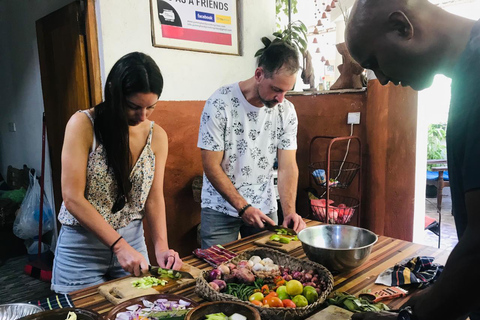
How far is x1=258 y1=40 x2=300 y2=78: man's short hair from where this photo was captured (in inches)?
80.4

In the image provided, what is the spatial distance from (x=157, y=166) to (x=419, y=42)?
128 centimetres

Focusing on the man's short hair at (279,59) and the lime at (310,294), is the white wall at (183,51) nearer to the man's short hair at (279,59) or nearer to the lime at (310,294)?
the man's short hair at (279,59)

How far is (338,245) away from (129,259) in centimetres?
91

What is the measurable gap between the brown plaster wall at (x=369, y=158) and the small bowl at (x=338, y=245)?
1818 millimetres

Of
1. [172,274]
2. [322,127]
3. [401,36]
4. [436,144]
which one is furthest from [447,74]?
[436,144]

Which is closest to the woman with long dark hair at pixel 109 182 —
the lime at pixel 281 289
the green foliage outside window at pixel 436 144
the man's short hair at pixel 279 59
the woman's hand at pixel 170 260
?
the woman's hand at pixel 170 260

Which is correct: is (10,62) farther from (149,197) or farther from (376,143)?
(376,143)

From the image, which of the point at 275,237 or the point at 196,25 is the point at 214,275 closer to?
the point at 275,237

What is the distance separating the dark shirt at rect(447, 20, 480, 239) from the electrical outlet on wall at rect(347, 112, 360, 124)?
2.73 m

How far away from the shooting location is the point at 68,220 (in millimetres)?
1590

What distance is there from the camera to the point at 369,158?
3500mm

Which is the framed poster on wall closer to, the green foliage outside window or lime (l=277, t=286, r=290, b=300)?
lime (l=277, t=286, r=290, b=300)

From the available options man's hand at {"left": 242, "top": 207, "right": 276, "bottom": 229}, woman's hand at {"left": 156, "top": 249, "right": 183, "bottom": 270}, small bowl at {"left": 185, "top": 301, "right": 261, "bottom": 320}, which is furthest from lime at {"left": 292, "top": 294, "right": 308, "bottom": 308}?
man's hand at {"left": 242, "top": 207, "right": 276, "bottom": 229}

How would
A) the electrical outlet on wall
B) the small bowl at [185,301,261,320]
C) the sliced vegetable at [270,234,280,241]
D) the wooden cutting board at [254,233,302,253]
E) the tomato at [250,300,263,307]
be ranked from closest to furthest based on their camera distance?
the small bowl at [185,301,261,320] → the tomato at [250,300,263,307] → the wooden cutting board at [254,233,302,253] → the sliced vegetable at [270,234,280,241] → the electrical outlet on wall
